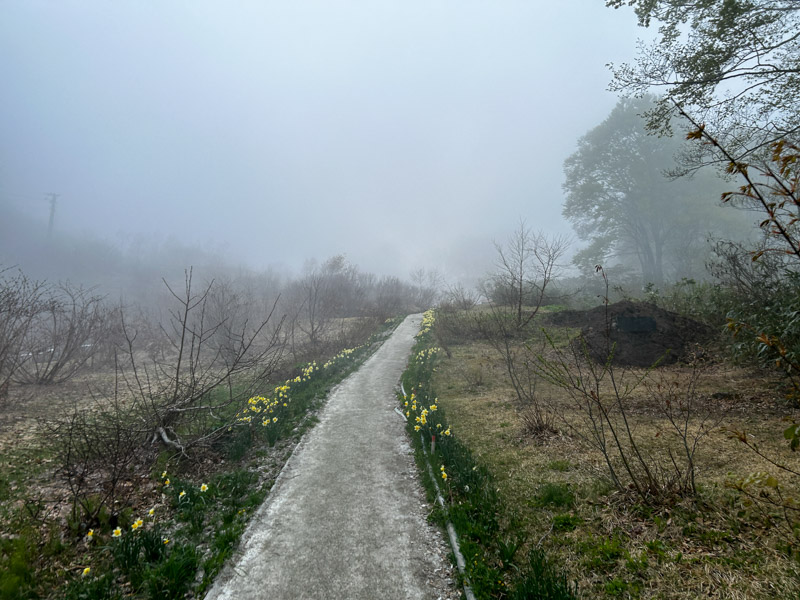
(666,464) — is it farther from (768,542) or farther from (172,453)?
(172,453)

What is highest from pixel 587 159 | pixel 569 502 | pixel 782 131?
pixel 587 159


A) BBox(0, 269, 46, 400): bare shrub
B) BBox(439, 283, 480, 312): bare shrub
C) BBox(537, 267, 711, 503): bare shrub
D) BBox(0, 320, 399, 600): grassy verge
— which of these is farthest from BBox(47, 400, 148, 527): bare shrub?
BBox(439, 283, 480, 312): bare shrub


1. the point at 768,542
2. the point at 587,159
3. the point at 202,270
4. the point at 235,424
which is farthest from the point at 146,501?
the point at 202,270

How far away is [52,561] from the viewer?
11.3ft

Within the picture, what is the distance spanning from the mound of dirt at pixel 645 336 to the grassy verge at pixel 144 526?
8887 millimetres

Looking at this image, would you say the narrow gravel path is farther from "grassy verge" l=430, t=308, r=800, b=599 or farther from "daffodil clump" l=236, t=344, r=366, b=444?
"grassy verge" l=430, t=308, r=800, b=599

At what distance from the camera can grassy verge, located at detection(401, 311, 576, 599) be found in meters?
2.79

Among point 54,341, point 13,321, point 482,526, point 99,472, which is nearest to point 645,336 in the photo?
point 482,526

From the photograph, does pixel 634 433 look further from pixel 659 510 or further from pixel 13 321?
pixel 13 321

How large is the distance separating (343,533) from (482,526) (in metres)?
1.52

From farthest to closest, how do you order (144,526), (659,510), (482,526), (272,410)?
(272,410)
(144,526)
(482,526)
(659,510)

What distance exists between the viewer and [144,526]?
404 cm

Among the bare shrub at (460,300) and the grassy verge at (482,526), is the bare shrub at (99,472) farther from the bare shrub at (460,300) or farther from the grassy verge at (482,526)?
the bare shrub at (460,300)

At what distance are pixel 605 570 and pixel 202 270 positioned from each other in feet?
207
